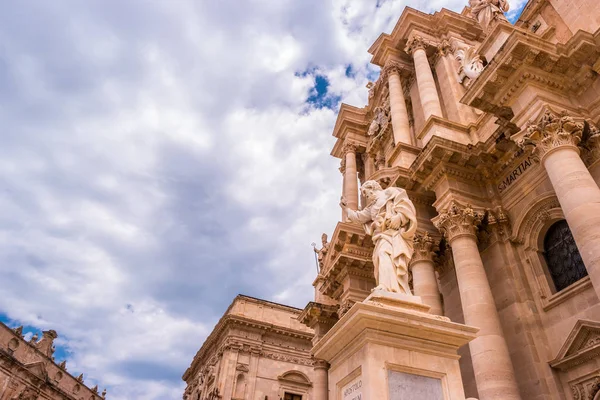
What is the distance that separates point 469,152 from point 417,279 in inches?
166

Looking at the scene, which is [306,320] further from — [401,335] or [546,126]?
[401,335]

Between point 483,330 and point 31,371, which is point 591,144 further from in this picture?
point 31,371

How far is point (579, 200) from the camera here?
29.1 feet

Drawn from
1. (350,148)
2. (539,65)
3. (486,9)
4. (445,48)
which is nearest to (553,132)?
(539,65)

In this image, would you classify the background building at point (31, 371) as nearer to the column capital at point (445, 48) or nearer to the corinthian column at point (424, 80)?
the corinthian column at point (424, 80)

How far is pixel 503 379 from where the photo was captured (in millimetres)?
9859

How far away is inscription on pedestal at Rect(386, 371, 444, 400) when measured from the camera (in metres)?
5.09

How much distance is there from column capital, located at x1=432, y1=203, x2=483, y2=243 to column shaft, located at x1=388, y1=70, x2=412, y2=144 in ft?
19.4

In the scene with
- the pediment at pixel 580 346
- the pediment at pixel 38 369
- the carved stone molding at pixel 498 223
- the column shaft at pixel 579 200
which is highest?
the pediment at pixel 38 369

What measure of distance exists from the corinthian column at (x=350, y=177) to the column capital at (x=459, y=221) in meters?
11.6

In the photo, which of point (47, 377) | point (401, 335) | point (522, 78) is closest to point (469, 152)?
point (522, 78)

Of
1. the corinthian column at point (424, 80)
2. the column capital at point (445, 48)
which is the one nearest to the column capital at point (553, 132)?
the corinthian column at point (424, 80)

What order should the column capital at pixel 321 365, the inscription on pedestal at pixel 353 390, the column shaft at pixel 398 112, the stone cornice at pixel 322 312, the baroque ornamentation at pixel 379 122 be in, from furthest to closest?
the baroque ornamentation at pixel 379 122 → the stone cornice at pixel 322 312 → the column capital at pixel 321 365 → the column shaft at pixel 398 112 → the inscription on pedestal at pixel 353 390

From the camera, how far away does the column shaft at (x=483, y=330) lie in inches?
386
